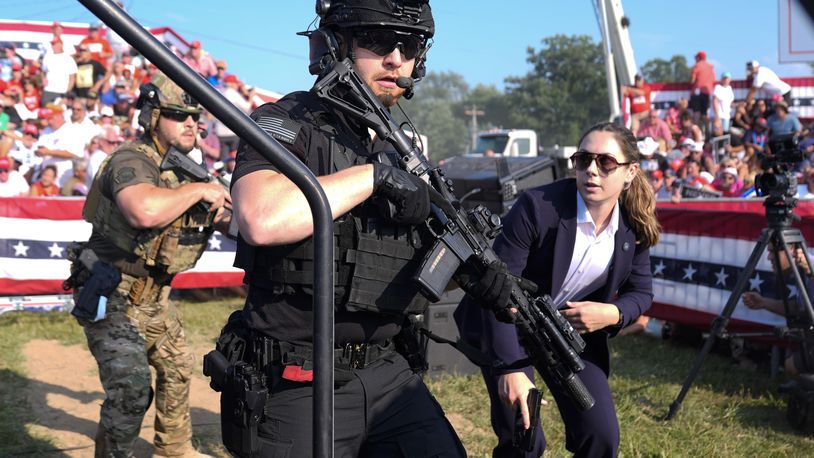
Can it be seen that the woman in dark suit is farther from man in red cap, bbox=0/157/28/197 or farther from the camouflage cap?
man in red cap, bbox=0/157/28/197

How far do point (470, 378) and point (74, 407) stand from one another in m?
3.04

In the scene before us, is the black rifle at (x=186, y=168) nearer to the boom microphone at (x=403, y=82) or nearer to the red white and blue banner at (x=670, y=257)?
the boom microphone at (x=403, y=82)

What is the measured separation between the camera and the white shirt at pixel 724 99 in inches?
607

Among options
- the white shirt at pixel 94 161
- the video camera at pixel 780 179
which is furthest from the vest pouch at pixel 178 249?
the white shirt at pixel 94 161

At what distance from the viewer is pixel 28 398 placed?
6.02 metres

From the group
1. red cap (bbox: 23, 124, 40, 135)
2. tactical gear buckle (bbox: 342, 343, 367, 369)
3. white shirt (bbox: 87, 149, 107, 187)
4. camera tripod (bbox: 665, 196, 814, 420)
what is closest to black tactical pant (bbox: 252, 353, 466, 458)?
tactical gear buckle (bbox: 342, 343, 367, 369)

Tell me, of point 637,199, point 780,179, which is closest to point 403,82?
point 637,199

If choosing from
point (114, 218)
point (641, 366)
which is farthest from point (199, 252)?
point (641, 366)

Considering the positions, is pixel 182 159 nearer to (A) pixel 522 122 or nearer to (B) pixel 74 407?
(B) pixel 74 407

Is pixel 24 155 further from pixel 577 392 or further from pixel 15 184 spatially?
pixel 577 392

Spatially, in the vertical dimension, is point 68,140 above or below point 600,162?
above

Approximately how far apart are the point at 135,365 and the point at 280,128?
224 cm

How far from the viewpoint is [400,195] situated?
2.28 meters

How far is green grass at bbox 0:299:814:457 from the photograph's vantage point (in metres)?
5.07
